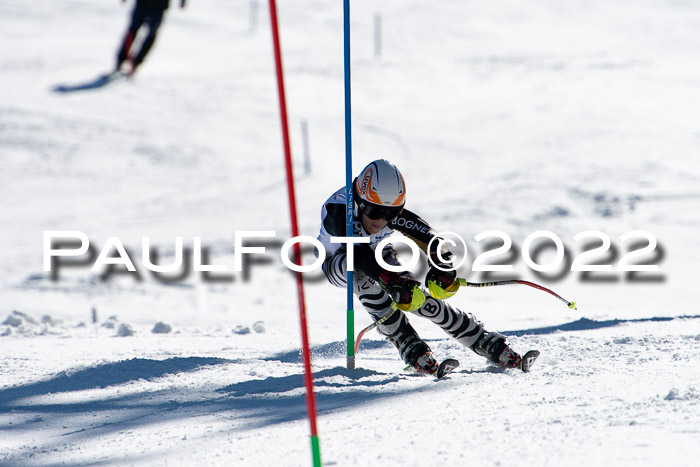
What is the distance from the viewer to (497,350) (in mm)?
4809

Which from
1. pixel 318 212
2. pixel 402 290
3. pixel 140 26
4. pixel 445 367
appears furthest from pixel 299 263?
pixel 140 26

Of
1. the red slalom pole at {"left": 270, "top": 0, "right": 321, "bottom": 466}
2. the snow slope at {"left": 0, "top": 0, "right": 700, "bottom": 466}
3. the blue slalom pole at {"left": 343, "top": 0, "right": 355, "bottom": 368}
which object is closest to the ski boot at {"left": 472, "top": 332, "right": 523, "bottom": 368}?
the snow slope at {"left": 0, "top": 0, "right": 700, "bottom": 466}

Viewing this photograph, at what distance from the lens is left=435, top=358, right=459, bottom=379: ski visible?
15.1ft

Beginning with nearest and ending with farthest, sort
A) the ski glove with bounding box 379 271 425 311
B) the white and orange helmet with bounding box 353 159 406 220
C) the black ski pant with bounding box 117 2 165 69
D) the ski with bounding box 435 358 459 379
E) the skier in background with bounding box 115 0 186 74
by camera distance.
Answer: the ski glove with bounding box 379 271 425 311, the ski with bounding box 435 358 459 379, the white and orange helmet with bounding box 353 159 406 220, the skier in background with bounding box 115 0 186 74, the black ski pant with bounding box 117 2 165 69

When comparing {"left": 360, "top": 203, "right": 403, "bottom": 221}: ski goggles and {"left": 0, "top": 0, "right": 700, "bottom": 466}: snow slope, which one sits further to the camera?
{"left": 360, "top": 203, "right": 403, "bottom": 221}: ski goggles

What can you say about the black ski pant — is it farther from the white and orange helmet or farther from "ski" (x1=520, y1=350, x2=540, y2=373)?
"ski" (x1=520, y1=350, x2=540, y2=373)

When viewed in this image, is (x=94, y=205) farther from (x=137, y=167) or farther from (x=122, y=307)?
(x=122, y=307)

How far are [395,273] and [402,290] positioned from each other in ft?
0.46

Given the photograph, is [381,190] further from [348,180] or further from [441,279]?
[441,279]

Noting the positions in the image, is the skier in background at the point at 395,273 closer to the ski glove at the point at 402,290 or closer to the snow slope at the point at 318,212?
the ski glove at the point at 402,290

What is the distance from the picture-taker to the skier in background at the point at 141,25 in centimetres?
1980

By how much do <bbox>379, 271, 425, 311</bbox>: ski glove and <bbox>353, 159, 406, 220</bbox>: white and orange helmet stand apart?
429mm
